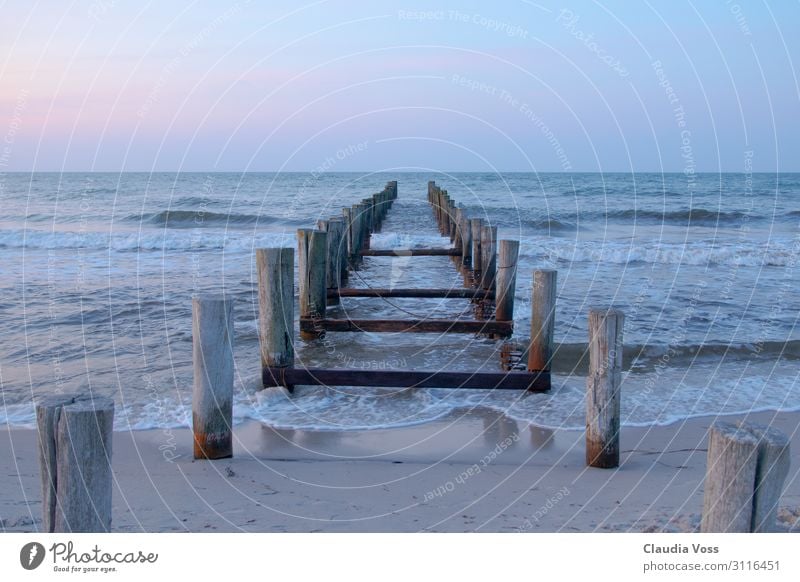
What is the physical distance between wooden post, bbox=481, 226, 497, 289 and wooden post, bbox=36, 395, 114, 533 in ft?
24.4

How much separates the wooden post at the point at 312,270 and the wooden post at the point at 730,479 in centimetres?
637

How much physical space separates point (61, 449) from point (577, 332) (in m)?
7.69

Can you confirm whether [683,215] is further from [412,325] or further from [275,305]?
[275,305]

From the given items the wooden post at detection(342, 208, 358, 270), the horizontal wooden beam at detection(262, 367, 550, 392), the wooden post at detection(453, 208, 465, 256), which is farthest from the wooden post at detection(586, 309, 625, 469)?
the wooden post at detection(453, 208, 465, 256)

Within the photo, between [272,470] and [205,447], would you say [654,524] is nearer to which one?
[272,470]

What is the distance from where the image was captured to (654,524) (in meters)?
3.97

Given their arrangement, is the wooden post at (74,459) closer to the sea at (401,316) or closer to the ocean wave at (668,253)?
the sea at (401,316)

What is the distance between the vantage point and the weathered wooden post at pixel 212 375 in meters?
4.87

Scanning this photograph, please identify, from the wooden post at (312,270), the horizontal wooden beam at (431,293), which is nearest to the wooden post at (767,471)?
the wooden post at (312,270)

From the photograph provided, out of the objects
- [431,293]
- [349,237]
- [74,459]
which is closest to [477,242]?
[431,293]

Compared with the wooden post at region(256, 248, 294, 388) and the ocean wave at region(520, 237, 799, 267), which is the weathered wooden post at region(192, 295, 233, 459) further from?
the ocean wave at region(520, 237, 799, 267)

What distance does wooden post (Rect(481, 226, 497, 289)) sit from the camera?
33.6 ft

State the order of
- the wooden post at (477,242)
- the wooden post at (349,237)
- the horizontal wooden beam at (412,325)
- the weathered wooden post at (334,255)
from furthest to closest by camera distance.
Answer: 1. the wooden post at (349,237)
2. the wooden post at (477,242)
3. the weathered wooden post at (334,255)
4. the horizontal wooden beam at (412,325)

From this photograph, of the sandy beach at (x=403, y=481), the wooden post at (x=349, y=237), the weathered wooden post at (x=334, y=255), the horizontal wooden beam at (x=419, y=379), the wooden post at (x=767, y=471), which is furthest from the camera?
the wooden post at (x=349, y=237)
